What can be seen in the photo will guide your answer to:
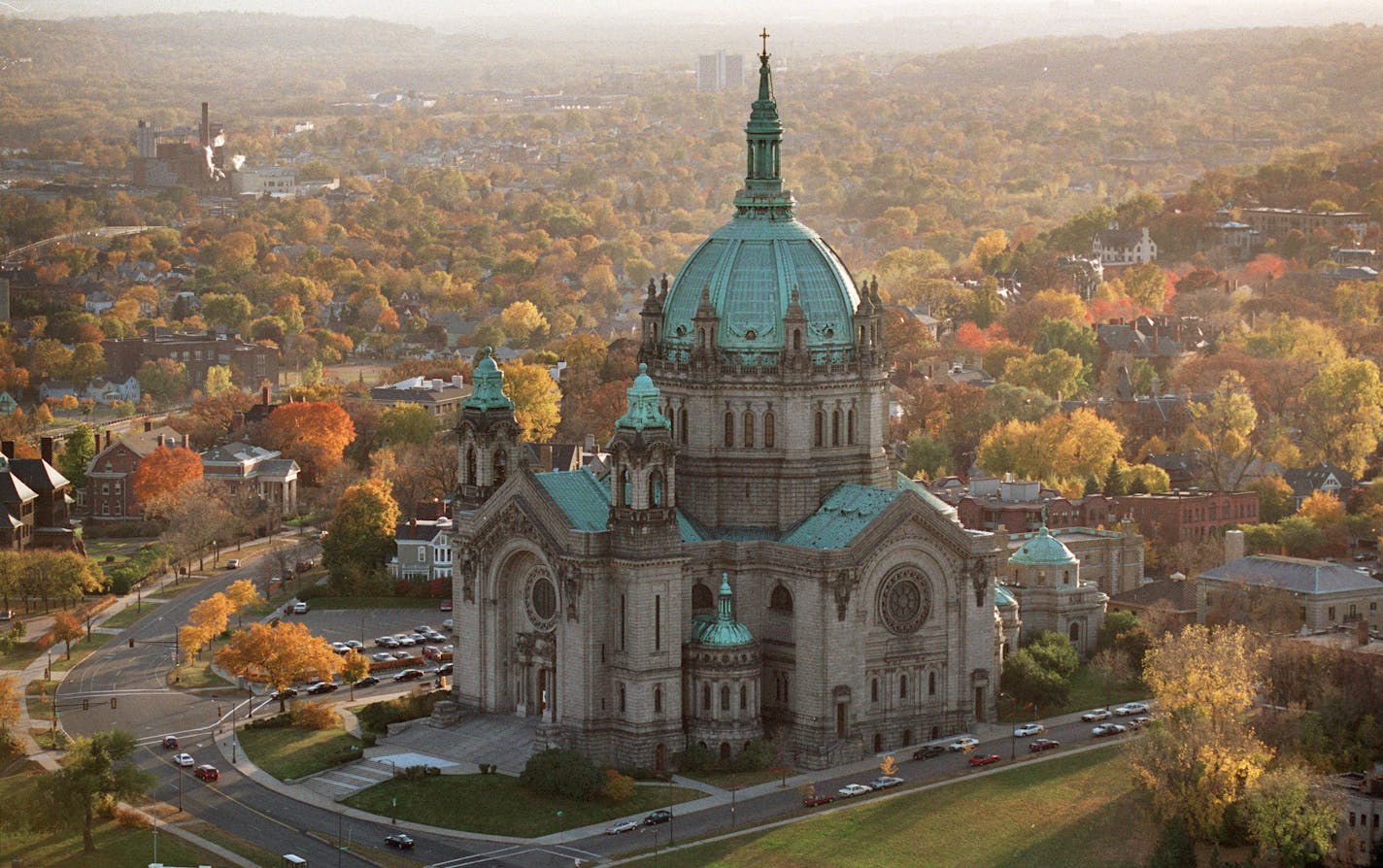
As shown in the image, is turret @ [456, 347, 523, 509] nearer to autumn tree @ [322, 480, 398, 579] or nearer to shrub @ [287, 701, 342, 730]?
shrub @ [287, 701, 342, 730]

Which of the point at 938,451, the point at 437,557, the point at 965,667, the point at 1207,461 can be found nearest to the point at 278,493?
the point at 437,557

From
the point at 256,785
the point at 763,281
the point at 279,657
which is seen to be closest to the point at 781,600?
the point at 763,281

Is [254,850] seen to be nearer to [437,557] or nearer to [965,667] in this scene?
[965,667]

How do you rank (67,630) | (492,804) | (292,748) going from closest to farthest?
(492,804) < (292,748) < (67,630)

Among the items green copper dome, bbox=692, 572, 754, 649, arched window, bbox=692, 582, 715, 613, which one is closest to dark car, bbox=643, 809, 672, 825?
green copper dome, bbox=692, 572, 754, 649

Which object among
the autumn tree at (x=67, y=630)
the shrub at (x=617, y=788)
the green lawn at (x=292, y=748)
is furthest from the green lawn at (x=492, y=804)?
the autumn tree at (x=67, y=630)

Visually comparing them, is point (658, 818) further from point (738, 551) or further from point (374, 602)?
point (374, 602)
